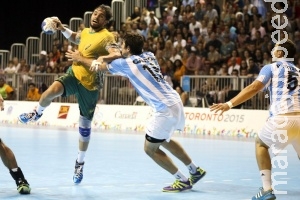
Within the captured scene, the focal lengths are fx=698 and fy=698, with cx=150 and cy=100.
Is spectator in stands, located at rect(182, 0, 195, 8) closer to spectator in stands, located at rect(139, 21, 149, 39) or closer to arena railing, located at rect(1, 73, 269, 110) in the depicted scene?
spectator in stands, located at rect(139, 21, 149, 39)

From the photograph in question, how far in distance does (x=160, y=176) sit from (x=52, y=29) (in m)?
2.80

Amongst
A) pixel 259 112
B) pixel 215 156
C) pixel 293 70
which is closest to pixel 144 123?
pixel 259 112

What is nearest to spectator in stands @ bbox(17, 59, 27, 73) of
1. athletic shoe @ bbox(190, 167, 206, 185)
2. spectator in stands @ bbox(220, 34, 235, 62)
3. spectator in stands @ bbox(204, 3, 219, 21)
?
spectator in stands @ bbox(204, 3, 219, 21)

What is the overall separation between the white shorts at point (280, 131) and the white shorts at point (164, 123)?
4.61 ft

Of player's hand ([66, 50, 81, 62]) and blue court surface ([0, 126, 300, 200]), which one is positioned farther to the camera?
player's hand ([66, 50, 81, 62])

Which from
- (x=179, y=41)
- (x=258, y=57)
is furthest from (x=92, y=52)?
(x=179, y=41)

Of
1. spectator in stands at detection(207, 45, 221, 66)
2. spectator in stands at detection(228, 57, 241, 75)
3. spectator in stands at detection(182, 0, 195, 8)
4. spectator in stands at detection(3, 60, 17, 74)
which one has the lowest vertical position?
spectator in stands at detection(3, 60, 17, 74)

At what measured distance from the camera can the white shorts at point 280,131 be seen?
785 centimetres

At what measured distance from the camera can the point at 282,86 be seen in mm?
8055

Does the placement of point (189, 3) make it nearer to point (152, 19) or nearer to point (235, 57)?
point (152, 19)

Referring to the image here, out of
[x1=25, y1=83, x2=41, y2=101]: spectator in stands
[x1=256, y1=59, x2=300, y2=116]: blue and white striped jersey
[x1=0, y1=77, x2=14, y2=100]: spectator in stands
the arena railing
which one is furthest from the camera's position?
[x1=0, y1=77, x2=14, y2=100]: spectator in stands

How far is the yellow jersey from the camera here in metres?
10.2

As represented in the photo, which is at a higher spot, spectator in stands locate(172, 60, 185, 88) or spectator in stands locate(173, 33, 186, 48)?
spectator in stands locate(173, 33, 186, 48)

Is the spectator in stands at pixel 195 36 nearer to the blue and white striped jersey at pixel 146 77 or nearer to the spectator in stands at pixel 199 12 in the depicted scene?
the spectator in stands at pixel 199 12
